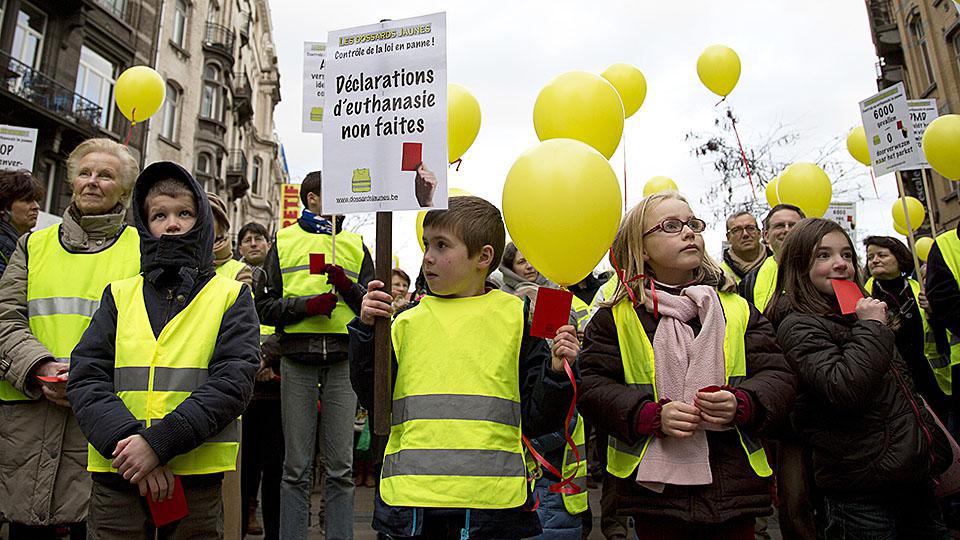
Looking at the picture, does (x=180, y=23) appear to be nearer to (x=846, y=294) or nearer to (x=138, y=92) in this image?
(x=138, y=92)

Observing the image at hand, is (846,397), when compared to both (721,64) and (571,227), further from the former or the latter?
(721,64)

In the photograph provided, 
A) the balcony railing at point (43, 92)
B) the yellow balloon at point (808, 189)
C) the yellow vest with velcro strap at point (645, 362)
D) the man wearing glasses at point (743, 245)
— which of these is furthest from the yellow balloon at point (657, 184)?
the balcony railing at point (43, 92)

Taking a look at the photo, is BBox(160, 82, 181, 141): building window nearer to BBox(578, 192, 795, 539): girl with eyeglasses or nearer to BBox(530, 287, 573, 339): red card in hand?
BBox(578, 192, 795, 539): girl with eyeglasses

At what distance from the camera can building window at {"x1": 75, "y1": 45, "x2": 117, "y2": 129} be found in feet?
59.3

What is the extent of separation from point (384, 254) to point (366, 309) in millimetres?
222

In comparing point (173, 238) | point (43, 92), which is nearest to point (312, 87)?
point (173, 238)

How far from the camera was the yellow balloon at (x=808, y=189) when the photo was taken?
5777mm

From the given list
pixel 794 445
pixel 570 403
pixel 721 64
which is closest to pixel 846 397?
pixel 794 445

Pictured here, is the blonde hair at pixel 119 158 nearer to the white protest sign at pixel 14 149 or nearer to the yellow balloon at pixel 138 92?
the yellow balloon at pixel 138 92

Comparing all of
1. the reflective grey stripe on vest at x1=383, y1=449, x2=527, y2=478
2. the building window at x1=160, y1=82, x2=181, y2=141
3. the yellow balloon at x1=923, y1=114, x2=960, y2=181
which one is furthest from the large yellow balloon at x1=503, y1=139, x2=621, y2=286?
the building window at x1=160, y1=82, x2=181, y2=141

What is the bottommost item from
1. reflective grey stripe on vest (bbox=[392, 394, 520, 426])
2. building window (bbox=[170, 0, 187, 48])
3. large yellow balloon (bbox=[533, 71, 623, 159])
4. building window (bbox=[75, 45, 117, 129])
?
reflective grey stripe on vest (bbox=[392, 394, 520, 426])

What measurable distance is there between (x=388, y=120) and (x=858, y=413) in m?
2.19

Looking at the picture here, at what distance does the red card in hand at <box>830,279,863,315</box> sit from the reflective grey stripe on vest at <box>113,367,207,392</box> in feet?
8.43

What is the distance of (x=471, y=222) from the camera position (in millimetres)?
2391
